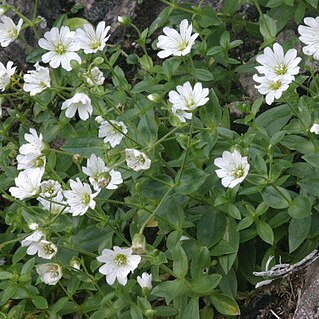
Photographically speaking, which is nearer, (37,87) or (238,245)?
(238,245)

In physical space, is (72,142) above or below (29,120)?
above

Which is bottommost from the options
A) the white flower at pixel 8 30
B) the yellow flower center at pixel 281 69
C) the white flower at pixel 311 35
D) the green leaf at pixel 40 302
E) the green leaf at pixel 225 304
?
the green leaf at pixel 40 302

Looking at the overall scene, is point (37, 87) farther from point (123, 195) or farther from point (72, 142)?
point (123, 195)

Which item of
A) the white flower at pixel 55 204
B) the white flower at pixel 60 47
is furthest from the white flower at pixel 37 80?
the white flower at pixel 55 204

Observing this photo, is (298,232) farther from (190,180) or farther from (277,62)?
(277,62)

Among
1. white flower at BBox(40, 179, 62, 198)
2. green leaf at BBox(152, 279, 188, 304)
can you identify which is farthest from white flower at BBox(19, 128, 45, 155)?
green leaf at BBox(152, 279, 188, 304)

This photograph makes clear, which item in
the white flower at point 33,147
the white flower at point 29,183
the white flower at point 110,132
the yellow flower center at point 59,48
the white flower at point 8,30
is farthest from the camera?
the white flower at point 8,30

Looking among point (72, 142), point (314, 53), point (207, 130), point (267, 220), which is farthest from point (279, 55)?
point (72, 142)

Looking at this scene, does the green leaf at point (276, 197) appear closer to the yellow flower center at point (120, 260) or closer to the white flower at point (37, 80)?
the yellow flower center at point (120, 260)
